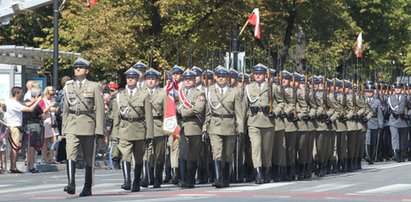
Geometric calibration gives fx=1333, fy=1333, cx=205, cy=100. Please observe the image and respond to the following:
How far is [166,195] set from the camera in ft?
65.6

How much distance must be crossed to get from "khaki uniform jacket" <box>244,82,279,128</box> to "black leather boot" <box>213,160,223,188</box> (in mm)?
1511

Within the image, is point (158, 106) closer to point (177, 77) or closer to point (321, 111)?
Answer: point (177, 77)

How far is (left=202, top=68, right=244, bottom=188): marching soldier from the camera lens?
22.5 metres

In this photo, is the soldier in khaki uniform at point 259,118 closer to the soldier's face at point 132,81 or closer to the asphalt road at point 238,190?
Result: the asphalt road at point 238,190

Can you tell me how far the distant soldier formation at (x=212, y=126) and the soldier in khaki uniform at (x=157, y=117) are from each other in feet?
0.06

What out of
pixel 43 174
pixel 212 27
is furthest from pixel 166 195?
pixel 212 27

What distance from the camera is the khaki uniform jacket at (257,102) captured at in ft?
77.4

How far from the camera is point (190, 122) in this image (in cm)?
2269

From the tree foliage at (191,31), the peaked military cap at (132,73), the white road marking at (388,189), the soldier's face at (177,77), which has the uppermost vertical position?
the tree foliage at (191,31)

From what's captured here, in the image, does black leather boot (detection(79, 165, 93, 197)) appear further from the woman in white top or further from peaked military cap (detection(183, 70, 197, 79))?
the woman in white top

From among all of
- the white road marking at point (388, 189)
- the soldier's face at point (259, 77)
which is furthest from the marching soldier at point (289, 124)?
the white road marking at point (388, 189)

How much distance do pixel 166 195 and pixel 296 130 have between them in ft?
20.4

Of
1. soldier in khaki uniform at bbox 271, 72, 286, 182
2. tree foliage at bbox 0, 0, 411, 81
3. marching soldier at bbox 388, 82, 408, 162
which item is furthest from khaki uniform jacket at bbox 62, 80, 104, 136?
tree foliage at bbox 0, 0, 411, 81

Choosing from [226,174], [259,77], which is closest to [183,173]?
[226,174]
